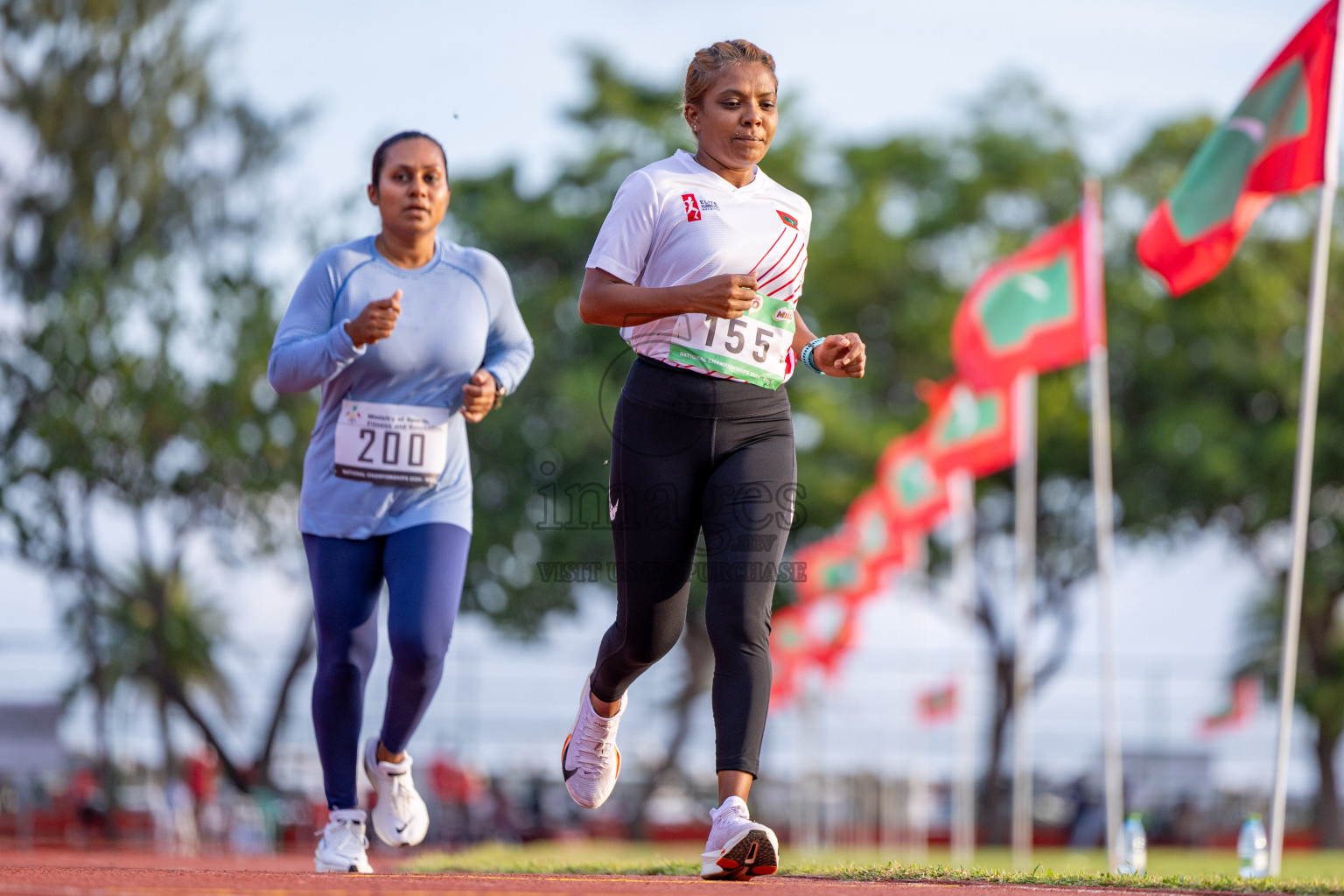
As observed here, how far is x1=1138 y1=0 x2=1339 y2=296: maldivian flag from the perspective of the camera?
9648 mm

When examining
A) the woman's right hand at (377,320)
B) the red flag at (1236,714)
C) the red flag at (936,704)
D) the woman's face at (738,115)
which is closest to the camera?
the woman's face at (738,115)

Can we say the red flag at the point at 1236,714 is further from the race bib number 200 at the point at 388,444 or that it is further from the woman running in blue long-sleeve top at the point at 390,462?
the race bib number 200 at the point at 388,444

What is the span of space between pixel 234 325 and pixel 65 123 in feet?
16.2

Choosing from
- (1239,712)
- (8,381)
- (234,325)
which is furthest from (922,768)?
(8,381)

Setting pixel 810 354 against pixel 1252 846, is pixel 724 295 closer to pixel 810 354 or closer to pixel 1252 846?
pixel 810 354

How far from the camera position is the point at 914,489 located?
23.3 metres

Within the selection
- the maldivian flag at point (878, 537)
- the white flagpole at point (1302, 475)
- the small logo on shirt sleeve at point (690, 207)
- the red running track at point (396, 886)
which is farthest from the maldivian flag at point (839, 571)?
the small logo on shirt sleeve at point (690, 207)

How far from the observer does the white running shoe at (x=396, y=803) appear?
5.73 m

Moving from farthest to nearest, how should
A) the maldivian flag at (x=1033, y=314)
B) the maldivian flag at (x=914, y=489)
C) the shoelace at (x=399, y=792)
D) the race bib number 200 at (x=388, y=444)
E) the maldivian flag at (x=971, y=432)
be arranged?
the maldivian flag at (x=914, y=489) < the maldivian flag at (x=971, y=432) < the maldivian flag at (x=1033, y=314) < the shoelace at (x=399, y=792) < the race bib number 200 at (x=388, y=444)

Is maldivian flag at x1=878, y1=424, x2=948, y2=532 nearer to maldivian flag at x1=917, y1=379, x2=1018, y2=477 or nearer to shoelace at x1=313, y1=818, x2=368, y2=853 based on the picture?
maldivian flag at x1=917, y1=379, x2=1018, y2=477

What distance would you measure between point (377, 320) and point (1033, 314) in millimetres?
12920

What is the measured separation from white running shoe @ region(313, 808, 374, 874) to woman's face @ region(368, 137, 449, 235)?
2056 millimetres

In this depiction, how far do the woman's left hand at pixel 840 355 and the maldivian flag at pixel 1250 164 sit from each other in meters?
6.13

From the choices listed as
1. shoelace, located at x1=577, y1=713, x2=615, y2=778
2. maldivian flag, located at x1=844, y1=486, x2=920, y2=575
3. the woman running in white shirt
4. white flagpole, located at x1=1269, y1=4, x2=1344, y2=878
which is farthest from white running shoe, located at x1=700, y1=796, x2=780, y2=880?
maldivian flag, located at x1=844, y1=486, x2=920, y2=575
